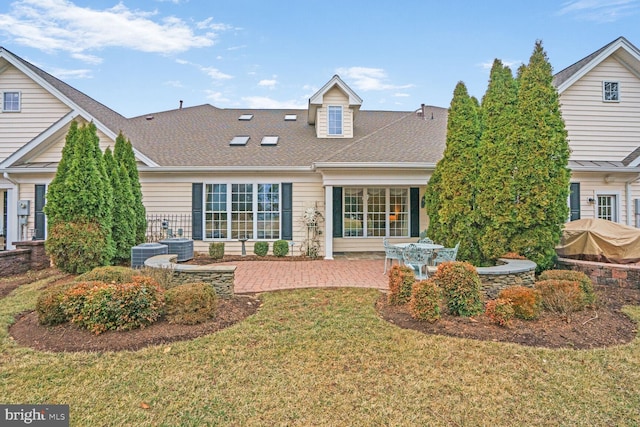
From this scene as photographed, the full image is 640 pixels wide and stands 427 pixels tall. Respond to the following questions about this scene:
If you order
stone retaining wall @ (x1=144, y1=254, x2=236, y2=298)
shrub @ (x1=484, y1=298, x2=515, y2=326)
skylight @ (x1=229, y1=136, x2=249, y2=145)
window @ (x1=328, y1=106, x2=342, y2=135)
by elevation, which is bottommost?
shrub @ (x1=484, y1=298, x2=515, y2=326)

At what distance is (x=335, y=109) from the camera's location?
13016 mm

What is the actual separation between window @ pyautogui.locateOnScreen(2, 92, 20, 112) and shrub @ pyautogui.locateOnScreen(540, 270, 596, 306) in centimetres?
1668

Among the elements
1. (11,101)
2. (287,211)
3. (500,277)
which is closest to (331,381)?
(500,277)

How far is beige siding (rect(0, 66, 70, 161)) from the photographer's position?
11742mm

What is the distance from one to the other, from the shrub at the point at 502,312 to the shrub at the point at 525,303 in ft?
0.55

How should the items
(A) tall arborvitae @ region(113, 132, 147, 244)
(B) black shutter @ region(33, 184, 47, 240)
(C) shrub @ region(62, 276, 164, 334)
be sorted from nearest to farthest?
(C) shrub @ region(62, 276, 164, 334), (A) tall arborvitae @ region(113, 132, 147, 244), (B) black shutter @ region(33, 184, 47, 240)

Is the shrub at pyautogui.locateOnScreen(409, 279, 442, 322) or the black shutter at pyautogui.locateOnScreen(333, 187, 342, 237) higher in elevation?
the black shutter at pyautogui.locateOnScreen(333, 187, 342, 237)

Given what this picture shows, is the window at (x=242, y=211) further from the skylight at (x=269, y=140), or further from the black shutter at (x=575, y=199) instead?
the black shutter at (x=575, y=199)

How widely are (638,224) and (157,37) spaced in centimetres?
1780

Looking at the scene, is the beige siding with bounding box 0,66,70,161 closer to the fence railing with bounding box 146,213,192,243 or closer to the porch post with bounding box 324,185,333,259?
the fence railing with bounding box 146,213,192,243

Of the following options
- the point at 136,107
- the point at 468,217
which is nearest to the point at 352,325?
the point at 468,217

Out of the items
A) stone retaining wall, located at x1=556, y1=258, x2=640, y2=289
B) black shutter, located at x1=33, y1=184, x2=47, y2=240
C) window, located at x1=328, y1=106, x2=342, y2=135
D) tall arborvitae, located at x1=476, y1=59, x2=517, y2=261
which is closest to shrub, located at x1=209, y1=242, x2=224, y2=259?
black shutter, located at x1=33, y1=184, x2=47, y2=240

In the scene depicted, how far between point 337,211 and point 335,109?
4178 millimetres

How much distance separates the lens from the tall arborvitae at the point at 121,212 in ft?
28.8
